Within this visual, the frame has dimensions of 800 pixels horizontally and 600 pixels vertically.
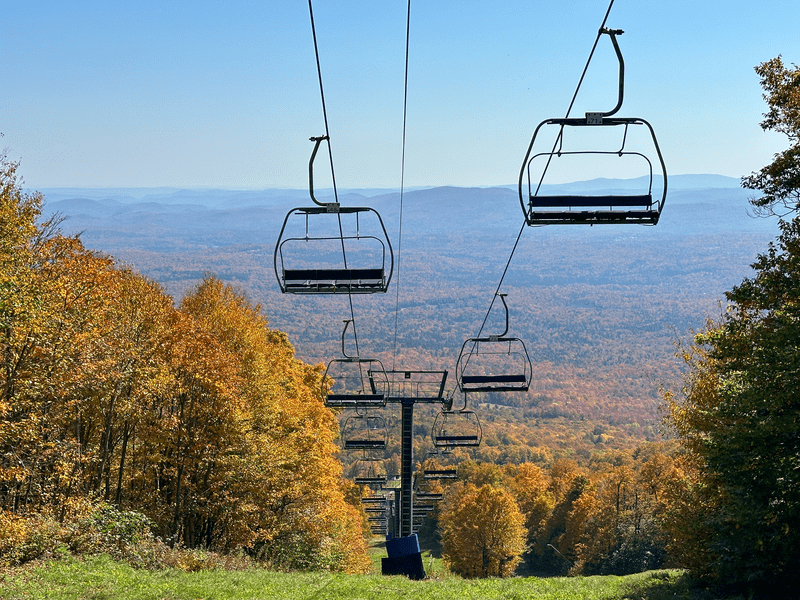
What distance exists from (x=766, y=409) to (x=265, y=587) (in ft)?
37.3

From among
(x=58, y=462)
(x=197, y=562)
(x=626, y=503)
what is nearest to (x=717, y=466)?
(x=197, y=562)

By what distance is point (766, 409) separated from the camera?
52.2ft

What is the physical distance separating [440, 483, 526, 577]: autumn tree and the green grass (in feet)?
110

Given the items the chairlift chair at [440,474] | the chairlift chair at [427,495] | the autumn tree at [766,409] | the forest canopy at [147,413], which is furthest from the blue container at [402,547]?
the chairlift chair at [427,495]

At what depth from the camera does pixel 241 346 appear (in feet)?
112

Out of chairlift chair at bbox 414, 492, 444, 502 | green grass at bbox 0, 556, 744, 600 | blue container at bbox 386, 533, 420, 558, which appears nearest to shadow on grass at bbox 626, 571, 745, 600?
green grass at bbox 0, 556, 744, 600

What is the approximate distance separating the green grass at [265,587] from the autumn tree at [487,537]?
33.4 metres

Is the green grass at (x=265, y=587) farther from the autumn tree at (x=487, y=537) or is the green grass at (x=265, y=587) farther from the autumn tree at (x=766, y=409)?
the autumn tree at (x=487, y=537)

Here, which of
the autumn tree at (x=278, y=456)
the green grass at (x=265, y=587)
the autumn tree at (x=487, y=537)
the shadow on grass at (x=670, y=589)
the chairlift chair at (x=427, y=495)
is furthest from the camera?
the autumn tree at (x=487, y=537)

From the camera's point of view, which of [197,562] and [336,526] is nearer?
[197,562]

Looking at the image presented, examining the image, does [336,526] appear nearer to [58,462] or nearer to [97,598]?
[58,462]

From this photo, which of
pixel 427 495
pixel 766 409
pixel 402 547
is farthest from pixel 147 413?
pixel 427 495

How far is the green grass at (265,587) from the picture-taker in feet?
49.2

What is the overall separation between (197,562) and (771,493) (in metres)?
13.9
